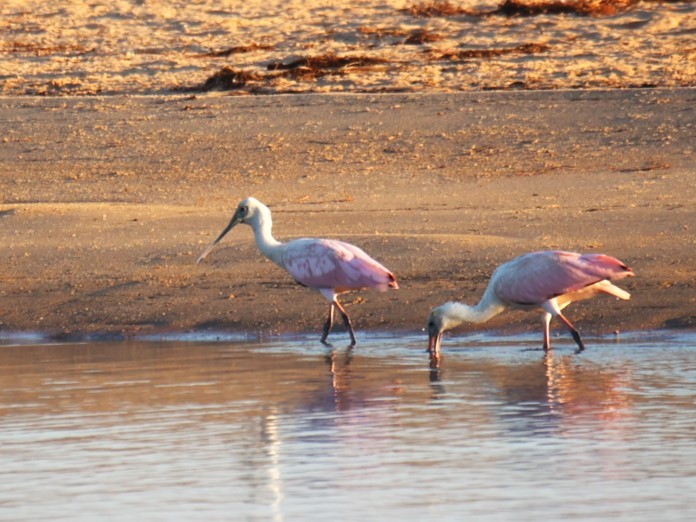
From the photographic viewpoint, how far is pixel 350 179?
55.7ft

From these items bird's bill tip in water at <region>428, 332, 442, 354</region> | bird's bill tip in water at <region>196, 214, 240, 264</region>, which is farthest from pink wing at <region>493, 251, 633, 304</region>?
bird's bill tip in water at <region>196, 214, 240, 264</region>

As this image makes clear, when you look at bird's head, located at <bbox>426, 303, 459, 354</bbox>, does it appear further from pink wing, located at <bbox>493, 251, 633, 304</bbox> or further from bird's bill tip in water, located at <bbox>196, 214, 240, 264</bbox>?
bird's bill tip in water, located at <bbox>196, 214, 240, 264</bbox>

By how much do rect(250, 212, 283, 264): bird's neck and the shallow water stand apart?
91 centimetres

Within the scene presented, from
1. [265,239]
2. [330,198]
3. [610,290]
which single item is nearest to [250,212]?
[265,239]

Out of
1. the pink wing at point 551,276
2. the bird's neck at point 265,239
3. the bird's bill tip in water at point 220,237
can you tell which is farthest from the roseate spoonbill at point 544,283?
the bird's bill tip in water at point 220,237

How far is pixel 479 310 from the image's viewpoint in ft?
35.0

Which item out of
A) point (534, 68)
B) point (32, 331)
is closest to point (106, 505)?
point (32, 331)

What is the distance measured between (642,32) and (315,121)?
26.0 feet

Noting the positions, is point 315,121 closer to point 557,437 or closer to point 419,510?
point 557,437

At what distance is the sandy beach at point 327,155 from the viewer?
12289 mm

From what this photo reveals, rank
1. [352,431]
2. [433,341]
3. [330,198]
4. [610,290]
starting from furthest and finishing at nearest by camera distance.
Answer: [330,198] < [610,290] < [433,341] < [352,431]

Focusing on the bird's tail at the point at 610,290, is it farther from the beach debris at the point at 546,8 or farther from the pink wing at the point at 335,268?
the beach debris at the point at 546,8

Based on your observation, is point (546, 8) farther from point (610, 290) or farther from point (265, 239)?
point (610, 290)

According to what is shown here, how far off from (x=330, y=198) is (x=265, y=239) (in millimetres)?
4206
